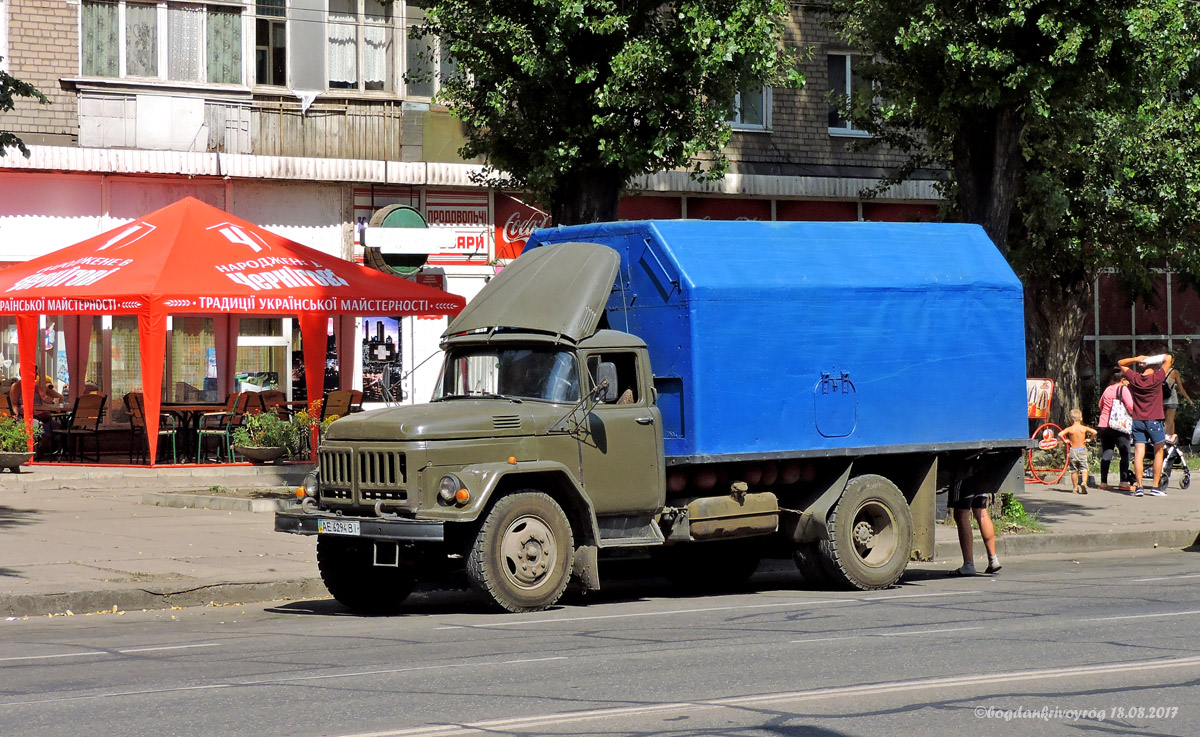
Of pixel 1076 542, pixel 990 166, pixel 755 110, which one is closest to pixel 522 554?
pixel 1076 542

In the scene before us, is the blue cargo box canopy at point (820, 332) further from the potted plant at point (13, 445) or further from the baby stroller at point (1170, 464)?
the potted plant at point (13, 445)

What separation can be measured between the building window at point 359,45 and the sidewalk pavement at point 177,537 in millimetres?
8280

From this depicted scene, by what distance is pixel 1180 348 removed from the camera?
3375cm

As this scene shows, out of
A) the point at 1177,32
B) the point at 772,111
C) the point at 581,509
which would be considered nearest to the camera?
the point at 581,509

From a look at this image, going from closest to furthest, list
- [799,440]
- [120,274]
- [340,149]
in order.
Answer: [799,440] → [120,274] → [340,149]

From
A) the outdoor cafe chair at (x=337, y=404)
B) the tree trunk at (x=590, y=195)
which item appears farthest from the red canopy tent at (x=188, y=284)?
the tree trunk at (x=590, y=195)

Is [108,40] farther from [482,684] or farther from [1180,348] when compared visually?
[1180,348]

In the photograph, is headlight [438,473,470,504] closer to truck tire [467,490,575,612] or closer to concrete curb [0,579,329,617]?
truck tire [467,490,575,612]

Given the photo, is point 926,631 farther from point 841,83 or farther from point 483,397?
point 841,83

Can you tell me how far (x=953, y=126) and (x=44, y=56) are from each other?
48.8 ft

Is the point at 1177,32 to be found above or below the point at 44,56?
below

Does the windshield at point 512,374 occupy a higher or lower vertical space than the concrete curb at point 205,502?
higher

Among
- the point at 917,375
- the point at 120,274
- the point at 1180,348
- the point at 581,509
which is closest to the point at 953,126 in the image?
the point at 917,375

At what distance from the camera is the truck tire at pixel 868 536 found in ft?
41.1
